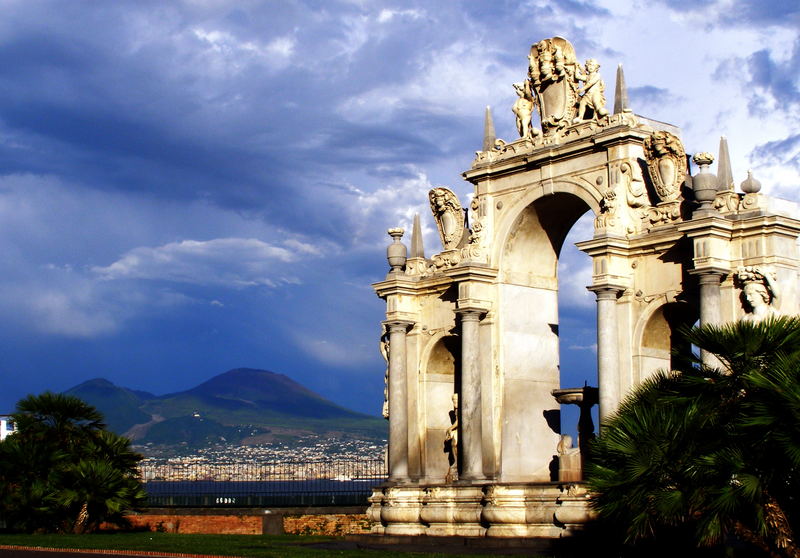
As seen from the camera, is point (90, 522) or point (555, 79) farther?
point (90, 522)

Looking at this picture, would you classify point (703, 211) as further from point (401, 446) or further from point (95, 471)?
point (95, 471)

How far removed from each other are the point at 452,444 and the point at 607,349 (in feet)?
24.2

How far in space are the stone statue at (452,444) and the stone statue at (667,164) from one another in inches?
349

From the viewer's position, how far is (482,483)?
1264 inches

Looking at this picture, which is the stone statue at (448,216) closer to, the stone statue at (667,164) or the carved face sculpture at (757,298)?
the stone statue at (667,164)

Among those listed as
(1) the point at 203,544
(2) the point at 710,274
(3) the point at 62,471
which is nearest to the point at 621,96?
(2) the point at 710,274

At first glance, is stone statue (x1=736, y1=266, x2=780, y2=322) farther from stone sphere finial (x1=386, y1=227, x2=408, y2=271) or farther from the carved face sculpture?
stone sphere finial (x1=386, y1=227, x2=408, y2=271)

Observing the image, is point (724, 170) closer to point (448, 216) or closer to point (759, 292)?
point (759, 292)

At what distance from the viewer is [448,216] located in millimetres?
35688

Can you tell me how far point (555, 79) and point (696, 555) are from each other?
45.5 ft

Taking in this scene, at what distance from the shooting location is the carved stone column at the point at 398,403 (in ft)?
116

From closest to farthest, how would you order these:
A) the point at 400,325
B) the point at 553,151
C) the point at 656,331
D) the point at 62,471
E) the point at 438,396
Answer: the point at 656,331
the point at 553,151
the point at 400,325
the point at 438,396
the point at 62,471

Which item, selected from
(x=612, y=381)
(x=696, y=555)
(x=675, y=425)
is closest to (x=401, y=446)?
(x=612, y=381)

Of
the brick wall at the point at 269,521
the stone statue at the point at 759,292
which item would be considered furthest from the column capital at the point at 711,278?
the brick wall at the point at 269,521
